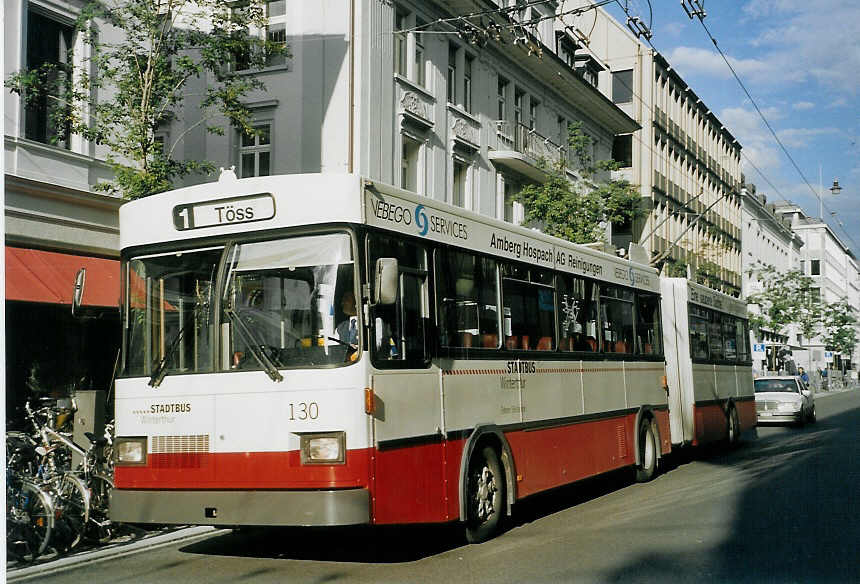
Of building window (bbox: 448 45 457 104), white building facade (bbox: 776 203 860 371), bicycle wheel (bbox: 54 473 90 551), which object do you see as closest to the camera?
bicycle wheel (bbox: 54 473 90 551)

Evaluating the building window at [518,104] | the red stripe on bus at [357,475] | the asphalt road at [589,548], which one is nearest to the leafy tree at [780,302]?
the building window at [518,104]

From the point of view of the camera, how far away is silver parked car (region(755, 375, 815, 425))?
30.8 meters

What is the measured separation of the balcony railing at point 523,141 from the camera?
102 ft

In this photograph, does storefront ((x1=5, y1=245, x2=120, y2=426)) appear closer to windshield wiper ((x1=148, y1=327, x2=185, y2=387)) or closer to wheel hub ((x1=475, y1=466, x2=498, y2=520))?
windshield wiper ((x1=148, y1=327, x2=185, y2=387))

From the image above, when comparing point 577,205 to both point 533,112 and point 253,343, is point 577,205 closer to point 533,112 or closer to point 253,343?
point 533,112

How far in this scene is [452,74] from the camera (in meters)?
28.3

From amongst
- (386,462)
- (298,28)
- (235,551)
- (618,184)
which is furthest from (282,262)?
(618,184)

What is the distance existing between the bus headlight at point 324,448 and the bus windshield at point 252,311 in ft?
1.76

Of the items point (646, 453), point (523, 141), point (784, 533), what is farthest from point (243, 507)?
point (523, 141)

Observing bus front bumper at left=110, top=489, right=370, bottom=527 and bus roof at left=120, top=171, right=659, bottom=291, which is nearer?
bus front bumper at left=110, top=489, right=370, bottom=527

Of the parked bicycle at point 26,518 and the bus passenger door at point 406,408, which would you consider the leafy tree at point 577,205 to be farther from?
the parked bicycle at point 26,518

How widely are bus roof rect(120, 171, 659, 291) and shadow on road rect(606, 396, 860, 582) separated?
130 inches

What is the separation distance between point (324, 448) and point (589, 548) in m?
2.68

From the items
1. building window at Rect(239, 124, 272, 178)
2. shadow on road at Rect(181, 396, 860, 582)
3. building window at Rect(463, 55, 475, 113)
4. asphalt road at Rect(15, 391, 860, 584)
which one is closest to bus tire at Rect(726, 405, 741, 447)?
shadow on road at Rect(181, 396, 860, 582)
